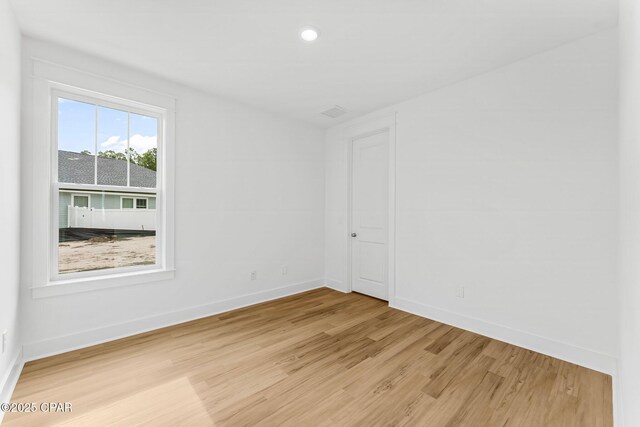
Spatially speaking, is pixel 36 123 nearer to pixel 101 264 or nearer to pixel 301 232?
pixel 101 264

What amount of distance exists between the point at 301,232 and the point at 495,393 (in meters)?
3.08

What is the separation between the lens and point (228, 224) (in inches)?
143

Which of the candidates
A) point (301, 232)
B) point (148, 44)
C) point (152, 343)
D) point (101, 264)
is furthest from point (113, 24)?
point (301, 232)

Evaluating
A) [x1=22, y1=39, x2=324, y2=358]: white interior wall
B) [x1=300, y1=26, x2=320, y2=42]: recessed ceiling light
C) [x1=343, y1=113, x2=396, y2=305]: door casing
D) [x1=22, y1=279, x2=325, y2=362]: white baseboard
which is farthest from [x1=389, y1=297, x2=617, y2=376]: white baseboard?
[x1=300, y1=26, x2=320, y2=42]: recessed ceiling light

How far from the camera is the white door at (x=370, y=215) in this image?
13.3ft

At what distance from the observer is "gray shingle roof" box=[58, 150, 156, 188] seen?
8.61ft

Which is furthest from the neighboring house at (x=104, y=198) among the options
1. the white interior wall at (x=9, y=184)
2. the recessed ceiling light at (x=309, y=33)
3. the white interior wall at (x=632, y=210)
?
the white interior wall at (x=632, y=210)

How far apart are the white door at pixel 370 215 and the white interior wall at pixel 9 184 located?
3.65 meters

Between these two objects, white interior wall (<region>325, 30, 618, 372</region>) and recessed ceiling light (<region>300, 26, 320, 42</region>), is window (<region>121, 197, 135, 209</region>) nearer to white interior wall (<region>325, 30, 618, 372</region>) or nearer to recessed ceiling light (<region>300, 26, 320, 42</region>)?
recessed ceiling light (<region>300, 26, 320, 42</region>)

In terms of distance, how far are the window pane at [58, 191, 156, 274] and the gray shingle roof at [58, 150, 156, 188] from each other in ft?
0.48

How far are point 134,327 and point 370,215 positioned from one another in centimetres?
318

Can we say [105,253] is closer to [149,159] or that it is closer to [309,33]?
[149,159]

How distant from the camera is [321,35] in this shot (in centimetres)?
233

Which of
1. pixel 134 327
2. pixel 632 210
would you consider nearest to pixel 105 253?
pixel 134 327
